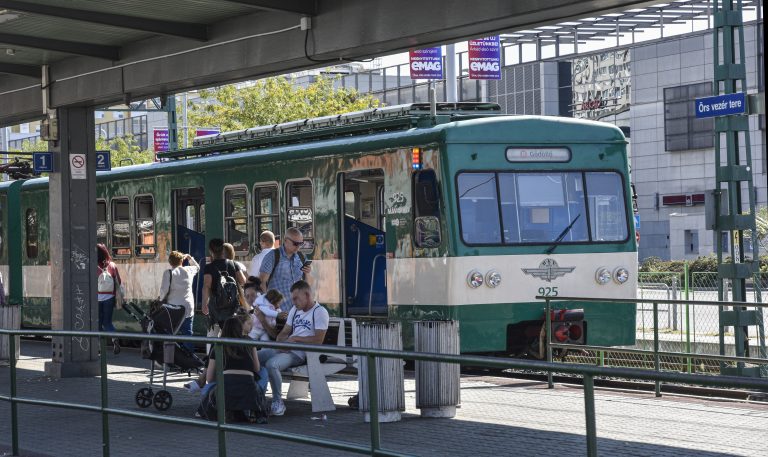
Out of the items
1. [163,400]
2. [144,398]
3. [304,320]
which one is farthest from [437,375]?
[304,320]

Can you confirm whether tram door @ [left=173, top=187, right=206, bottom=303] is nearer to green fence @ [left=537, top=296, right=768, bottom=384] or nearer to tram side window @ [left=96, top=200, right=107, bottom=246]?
tram side window @ [left=96, top=200, right=107, bottom=246]

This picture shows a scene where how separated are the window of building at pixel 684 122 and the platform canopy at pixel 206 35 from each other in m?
40.8

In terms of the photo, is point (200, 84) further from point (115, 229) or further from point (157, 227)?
point (115, 229)

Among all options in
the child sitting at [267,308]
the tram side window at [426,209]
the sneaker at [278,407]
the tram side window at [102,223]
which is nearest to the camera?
the sneaker at [278,407]

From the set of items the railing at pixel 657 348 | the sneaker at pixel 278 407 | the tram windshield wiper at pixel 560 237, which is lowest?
the sneaker at pixel 278 407

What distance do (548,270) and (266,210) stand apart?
438cm

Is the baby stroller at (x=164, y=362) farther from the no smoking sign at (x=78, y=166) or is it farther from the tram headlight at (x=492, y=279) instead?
the no smoking sign at (x=78, y=166)

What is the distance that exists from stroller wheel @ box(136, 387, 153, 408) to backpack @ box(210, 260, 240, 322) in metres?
4.94

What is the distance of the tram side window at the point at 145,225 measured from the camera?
72.9ft

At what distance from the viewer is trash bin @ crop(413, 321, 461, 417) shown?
8.27m

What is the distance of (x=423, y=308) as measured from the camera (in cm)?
1633

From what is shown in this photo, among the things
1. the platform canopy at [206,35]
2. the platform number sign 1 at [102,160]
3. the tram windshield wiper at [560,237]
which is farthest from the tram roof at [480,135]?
the platform canopy at [206,35]

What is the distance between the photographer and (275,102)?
46.0m

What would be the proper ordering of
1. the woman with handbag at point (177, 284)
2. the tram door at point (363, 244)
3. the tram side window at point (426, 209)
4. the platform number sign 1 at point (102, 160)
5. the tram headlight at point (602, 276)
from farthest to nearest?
1. the woman with handbag at point (177, 284)
2. the platform number sign 1 at point (102, 160)
3. the tram door at point (363, 244)
4. the tram headlight at point (602, 276)
5. the tram side window at point (426, 209)
